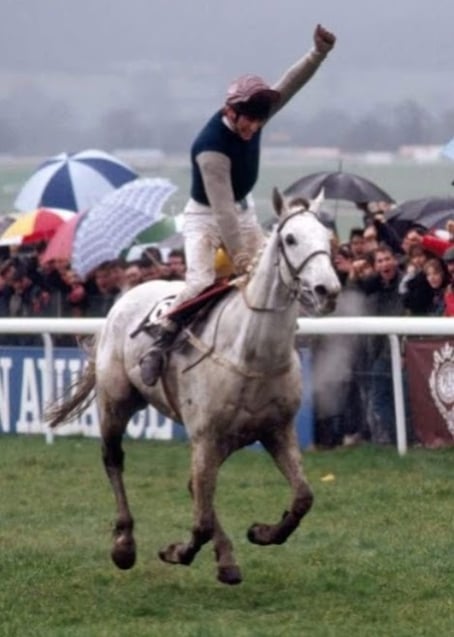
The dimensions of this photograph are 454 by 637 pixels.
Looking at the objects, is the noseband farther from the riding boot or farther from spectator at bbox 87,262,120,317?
spectator at bbox 87,262,120,317

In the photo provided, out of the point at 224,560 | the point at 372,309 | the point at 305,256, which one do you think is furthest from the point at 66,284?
the point at 305,256

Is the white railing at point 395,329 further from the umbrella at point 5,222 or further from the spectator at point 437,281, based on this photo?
the umbrella at point 5,222

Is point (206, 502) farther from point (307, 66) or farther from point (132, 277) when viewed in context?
point (132, 277)

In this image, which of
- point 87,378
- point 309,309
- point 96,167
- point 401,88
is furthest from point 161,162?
point 309,309

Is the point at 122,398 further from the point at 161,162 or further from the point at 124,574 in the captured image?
the point at 161,162

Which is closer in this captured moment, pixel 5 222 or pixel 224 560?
pixel 224 560

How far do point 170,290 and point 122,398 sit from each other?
60 centimetres

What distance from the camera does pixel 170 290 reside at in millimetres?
10703

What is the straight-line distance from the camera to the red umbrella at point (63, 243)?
18.8 metres

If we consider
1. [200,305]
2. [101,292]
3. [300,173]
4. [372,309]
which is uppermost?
[200,305]

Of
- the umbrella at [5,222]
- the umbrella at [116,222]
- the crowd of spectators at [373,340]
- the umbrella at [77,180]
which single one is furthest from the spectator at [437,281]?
the umbrella at [5,222]

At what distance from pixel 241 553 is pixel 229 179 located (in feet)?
7.09

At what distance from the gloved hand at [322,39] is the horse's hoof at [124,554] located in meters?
2.55

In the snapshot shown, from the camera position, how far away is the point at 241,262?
9.85 metres
